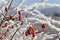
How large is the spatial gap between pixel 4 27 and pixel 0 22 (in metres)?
0.06

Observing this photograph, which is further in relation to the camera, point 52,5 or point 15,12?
point 15,12

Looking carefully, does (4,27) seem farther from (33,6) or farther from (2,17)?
(33,6)

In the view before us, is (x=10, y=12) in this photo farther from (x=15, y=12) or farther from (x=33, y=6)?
(x=33, y=6)

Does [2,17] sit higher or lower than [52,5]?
lower

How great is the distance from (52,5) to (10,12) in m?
0.49

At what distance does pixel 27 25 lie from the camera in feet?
7.75

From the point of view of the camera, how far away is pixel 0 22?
2.57 m

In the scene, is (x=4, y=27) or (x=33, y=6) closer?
(x=33, y=6)

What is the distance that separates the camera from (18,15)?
250cm

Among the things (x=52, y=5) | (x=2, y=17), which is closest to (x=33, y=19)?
(x=52, y=5)

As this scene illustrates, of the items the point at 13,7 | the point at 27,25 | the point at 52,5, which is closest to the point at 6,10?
the point at 13,7

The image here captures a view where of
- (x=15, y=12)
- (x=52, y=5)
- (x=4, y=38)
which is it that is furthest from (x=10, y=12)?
(x=52, y=5)

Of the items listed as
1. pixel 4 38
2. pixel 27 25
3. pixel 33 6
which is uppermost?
pixel 33 6

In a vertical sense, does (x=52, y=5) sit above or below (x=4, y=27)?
above
